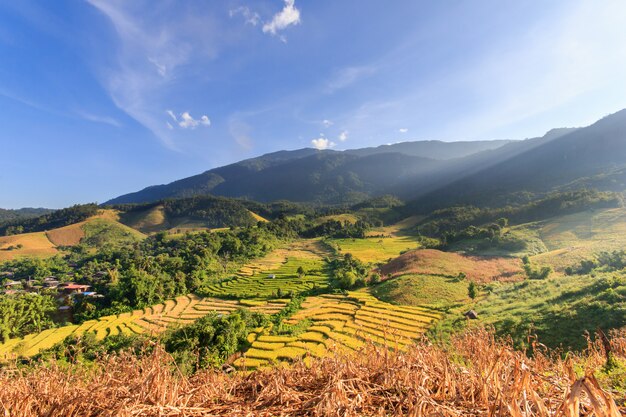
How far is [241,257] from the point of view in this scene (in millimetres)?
68750

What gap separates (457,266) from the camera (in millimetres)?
41062

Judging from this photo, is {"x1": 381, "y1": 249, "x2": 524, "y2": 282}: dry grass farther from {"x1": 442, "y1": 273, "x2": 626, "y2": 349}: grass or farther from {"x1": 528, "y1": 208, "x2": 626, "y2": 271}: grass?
{"x1": 442, "y1": 273, "x2": 626, "y2": 349}: grass

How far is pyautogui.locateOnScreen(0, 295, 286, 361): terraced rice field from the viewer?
31492mm

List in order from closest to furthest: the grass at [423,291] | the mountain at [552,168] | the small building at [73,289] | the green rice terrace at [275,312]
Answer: the green rice terrace at [275,312], the grass at [423,291], the small building at [73,289], the mountain at [552,168]

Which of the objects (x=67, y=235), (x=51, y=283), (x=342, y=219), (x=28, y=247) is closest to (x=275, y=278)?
(x=51, y=283)

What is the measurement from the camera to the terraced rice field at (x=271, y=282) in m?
43.2

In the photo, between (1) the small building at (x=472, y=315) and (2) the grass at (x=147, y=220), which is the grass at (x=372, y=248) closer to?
(1) the small building at (x=472, y=315)

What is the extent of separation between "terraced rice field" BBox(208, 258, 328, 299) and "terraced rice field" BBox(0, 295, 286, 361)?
2.56m

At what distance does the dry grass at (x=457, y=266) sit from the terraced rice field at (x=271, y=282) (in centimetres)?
1214

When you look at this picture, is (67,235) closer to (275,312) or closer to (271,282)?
(271,282)

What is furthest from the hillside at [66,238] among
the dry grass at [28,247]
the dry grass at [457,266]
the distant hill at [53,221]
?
the dry grass at [457,266]

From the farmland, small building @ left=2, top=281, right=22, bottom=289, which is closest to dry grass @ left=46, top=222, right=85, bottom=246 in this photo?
small building @ left=2, top=281, right=22, bottom=289

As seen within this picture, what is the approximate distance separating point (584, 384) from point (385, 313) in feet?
100

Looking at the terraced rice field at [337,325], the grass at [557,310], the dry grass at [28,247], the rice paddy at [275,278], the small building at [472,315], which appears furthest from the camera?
the dry grass at [28,247]
